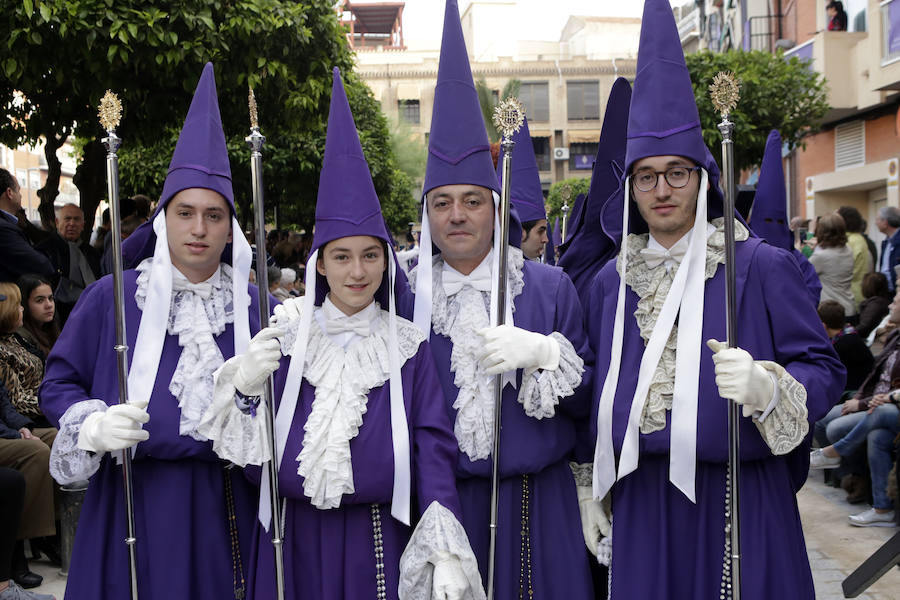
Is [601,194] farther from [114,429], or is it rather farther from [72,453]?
[72,453]

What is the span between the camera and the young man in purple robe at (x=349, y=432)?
8.73ft

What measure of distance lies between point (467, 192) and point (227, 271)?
0.93m

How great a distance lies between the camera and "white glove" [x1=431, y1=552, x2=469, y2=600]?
2520 mm

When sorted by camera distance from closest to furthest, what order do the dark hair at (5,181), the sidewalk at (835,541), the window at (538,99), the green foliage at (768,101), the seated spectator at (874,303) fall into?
the sidewalk at (835,541) → the dark hair at (5,181) → the seated spectator at (874,303) → the green foliage at (768,101) → the window at (538,99)

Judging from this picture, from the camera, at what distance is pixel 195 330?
9.95 feet

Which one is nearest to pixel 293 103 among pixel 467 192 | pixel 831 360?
pixel 467 192

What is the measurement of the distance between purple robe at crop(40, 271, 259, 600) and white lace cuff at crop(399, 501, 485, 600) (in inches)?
27.1

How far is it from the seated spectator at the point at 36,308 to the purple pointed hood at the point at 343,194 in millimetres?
3180

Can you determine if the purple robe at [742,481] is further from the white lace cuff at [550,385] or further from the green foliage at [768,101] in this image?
the green foliage at [768,101]

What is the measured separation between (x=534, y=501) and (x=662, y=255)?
89 cm

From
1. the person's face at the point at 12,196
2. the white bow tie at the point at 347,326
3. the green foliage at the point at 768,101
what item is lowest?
the white bow tie at the point at 347,326

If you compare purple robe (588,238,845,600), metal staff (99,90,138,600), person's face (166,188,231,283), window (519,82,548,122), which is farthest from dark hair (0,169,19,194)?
window (519,82,548,122)

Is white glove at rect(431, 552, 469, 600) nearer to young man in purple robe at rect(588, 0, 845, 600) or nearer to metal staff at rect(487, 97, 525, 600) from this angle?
metal staff at rect(487, 97, 525, 600)

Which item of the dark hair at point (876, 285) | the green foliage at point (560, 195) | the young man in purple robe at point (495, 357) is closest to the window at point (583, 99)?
the green foliage at point (560, 195)
